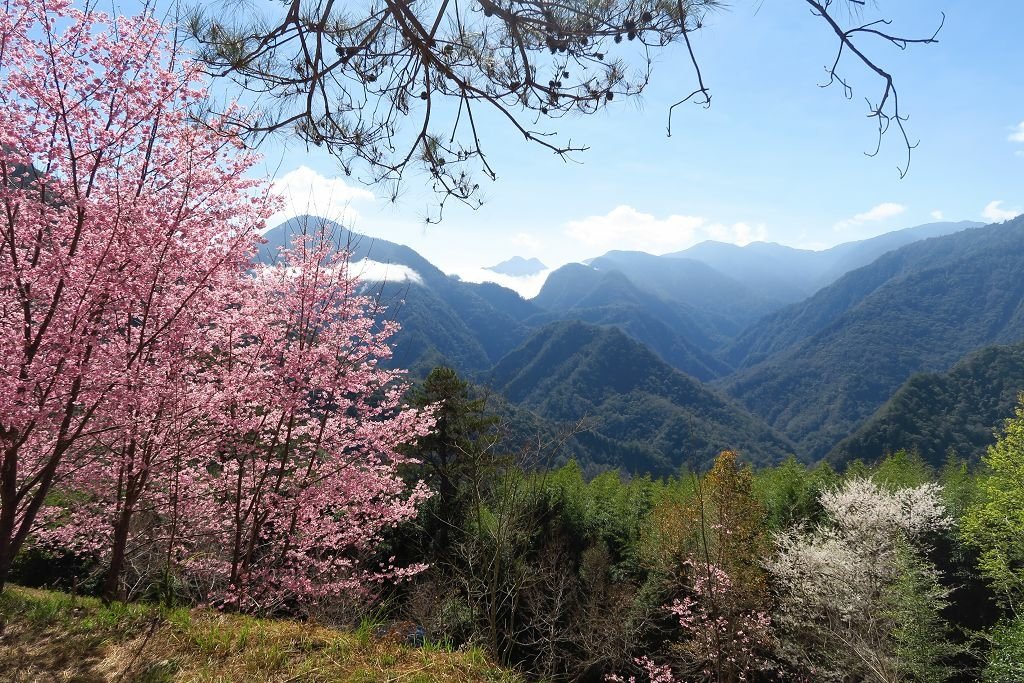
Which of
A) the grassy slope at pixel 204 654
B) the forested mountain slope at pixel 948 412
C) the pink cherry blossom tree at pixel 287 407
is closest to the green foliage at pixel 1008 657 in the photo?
the pink cherry blossom tree at pixel 287 407

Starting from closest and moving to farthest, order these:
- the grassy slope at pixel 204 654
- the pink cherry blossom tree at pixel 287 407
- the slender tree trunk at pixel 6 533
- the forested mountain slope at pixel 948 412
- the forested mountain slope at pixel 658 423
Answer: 1. the grassy slope at pixel 204 654
2. the slender tree trunk at pixel 6 533
3. the pink cherry blossom tree at pixel 287 407
4. the forested mountain slope at pixel 948 412
5. the forested mountain slope at pixel 658 423

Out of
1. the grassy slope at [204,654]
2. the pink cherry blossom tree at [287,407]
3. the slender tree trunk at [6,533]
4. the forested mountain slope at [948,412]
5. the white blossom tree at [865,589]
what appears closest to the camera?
the grassy slope at [204,654]

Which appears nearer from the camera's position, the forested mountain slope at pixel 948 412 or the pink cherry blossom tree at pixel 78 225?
the pink cherry blossom tree at pixel 78 225

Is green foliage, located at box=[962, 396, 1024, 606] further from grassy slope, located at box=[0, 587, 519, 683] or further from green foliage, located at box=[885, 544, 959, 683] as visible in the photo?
grassy slope, located at box=[0, 587, 519, 683]

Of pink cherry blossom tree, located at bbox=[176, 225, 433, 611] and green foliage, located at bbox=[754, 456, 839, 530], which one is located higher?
pink cherry blossom tree, located at bbox=[176, 225, 433, 611]

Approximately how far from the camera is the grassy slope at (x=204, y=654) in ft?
8.71

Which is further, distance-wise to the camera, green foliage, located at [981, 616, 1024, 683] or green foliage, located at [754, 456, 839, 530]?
green foliage, located at [754, 456, 839, 530]

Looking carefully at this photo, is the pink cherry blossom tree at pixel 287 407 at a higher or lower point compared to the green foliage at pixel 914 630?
higher

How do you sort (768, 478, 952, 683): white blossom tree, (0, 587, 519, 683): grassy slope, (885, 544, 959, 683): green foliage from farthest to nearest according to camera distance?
1. (768, 478, 952, 683): white blossom tree
2. (885, 544, 959, 683): green foliage
3. (0, 587, 519, 683): grassy slope

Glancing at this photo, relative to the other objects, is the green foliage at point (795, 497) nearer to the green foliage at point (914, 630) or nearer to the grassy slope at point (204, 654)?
the green foliage at point (914, 630)

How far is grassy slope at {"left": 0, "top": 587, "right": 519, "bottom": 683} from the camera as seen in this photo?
2656mm

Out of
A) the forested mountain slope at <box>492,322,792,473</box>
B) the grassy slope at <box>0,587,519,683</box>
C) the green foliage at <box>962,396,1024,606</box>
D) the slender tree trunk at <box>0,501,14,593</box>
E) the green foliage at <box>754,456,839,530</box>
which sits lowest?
the forested mountain slope at <box>492,322,792,473</box>

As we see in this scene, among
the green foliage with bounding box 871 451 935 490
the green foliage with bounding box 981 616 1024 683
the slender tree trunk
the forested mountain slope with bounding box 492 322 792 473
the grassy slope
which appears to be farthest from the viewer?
the forested mountain slope with bounding box 492 322 792 473

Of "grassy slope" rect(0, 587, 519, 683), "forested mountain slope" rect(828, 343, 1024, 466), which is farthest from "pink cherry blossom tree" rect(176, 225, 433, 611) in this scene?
"forested mountain slope" rect(828, 343, 1024, 466)
